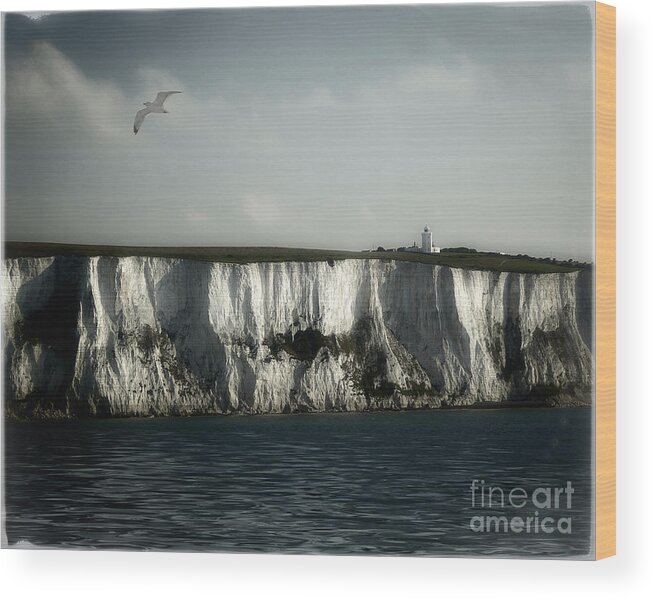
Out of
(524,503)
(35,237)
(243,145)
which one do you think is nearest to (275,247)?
(243,145)

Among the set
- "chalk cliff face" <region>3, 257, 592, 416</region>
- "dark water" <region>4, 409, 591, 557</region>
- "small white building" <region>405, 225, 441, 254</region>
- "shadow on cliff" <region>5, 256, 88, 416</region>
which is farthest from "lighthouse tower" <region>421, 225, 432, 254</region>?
"shadow on cliff" <region>5, 256, 88, 416</region>

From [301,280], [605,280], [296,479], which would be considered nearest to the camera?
[605,280]

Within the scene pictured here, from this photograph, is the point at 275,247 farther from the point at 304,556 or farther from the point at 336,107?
the point at 304,556

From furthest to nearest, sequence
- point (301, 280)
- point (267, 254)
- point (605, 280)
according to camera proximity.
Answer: point (301, 280) → point (267, 254) → point (605, 280)

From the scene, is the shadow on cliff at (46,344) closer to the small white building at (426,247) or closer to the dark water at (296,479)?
the dark water at (296,479)

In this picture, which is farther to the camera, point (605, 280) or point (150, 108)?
point (150, 108)

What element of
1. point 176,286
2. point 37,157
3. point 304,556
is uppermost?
point 37,157

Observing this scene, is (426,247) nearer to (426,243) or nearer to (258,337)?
(426,243)

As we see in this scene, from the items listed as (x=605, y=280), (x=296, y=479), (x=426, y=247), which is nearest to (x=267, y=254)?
(x=426, y=247)
